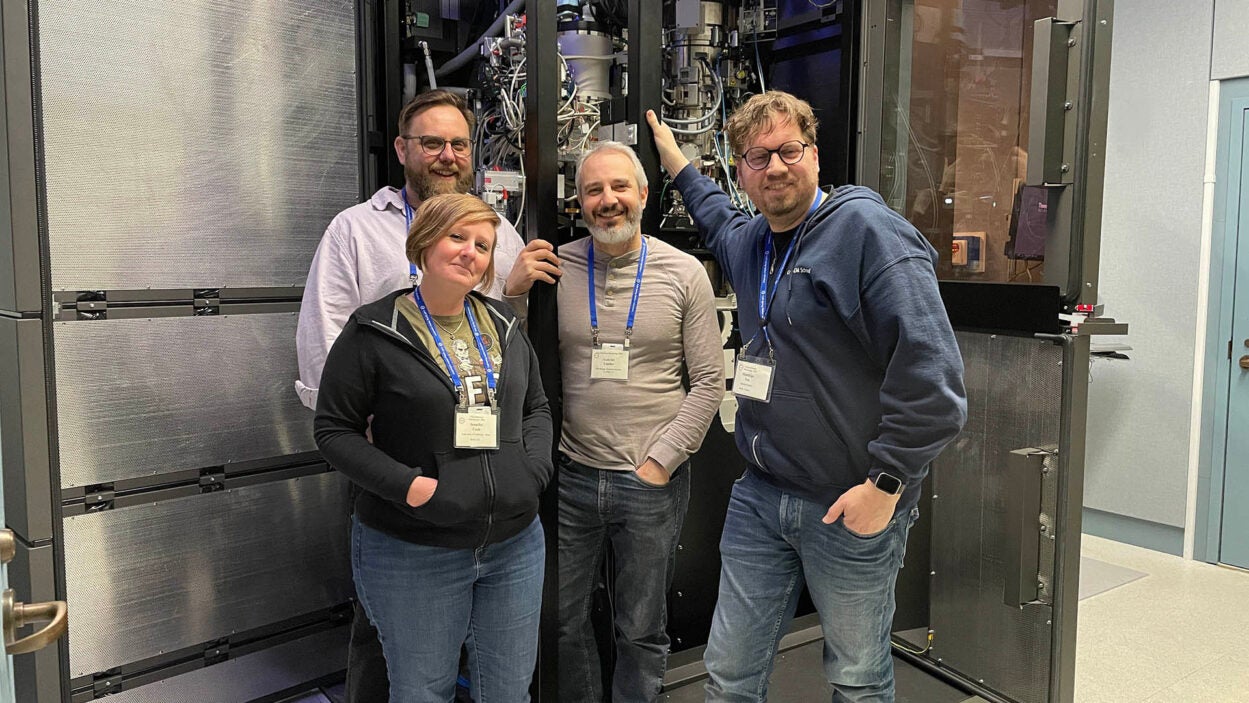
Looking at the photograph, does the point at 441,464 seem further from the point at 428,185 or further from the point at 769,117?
A: the point at 769,117

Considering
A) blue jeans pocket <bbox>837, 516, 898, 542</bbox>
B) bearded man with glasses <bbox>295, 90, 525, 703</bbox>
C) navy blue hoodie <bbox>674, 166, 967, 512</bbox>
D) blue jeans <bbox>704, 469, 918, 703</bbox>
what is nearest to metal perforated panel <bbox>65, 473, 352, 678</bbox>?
bearded man with glasses <bbox>295, 90, 525, 703</bbox>

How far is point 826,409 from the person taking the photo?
5.35ft

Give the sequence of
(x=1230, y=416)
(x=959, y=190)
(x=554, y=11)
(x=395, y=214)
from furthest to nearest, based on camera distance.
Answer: (x=1230, y=416)
(x=959, y=190)
(x=395, y=214)
(x=554, y=11)

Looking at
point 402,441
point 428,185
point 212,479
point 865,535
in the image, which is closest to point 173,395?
point 212,479

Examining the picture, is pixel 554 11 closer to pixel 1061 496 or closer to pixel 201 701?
pixel 1061 496

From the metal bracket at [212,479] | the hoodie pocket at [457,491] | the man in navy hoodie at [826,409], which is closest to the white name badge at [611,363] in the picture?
the man in navy hoodie at [826,409]

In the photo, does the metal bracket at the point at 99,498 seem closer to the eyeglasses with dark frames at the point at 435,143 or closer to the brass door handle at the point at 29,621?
the eyeglasses with dark frames at the point at 435,143

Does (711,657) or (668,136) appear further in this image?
(668,136)

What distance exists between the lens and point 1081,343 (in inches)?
90.1

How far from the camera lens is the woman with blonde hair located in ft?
5.32

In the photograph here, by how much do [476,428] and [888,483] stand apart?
2.54 ft

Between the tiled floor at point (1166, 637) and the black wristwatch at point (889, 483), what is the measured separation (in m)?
1.74

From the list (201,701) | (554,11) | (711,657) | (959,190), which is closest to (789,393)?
(711,657)

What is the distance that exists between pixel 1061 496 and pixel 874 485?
110 cm
